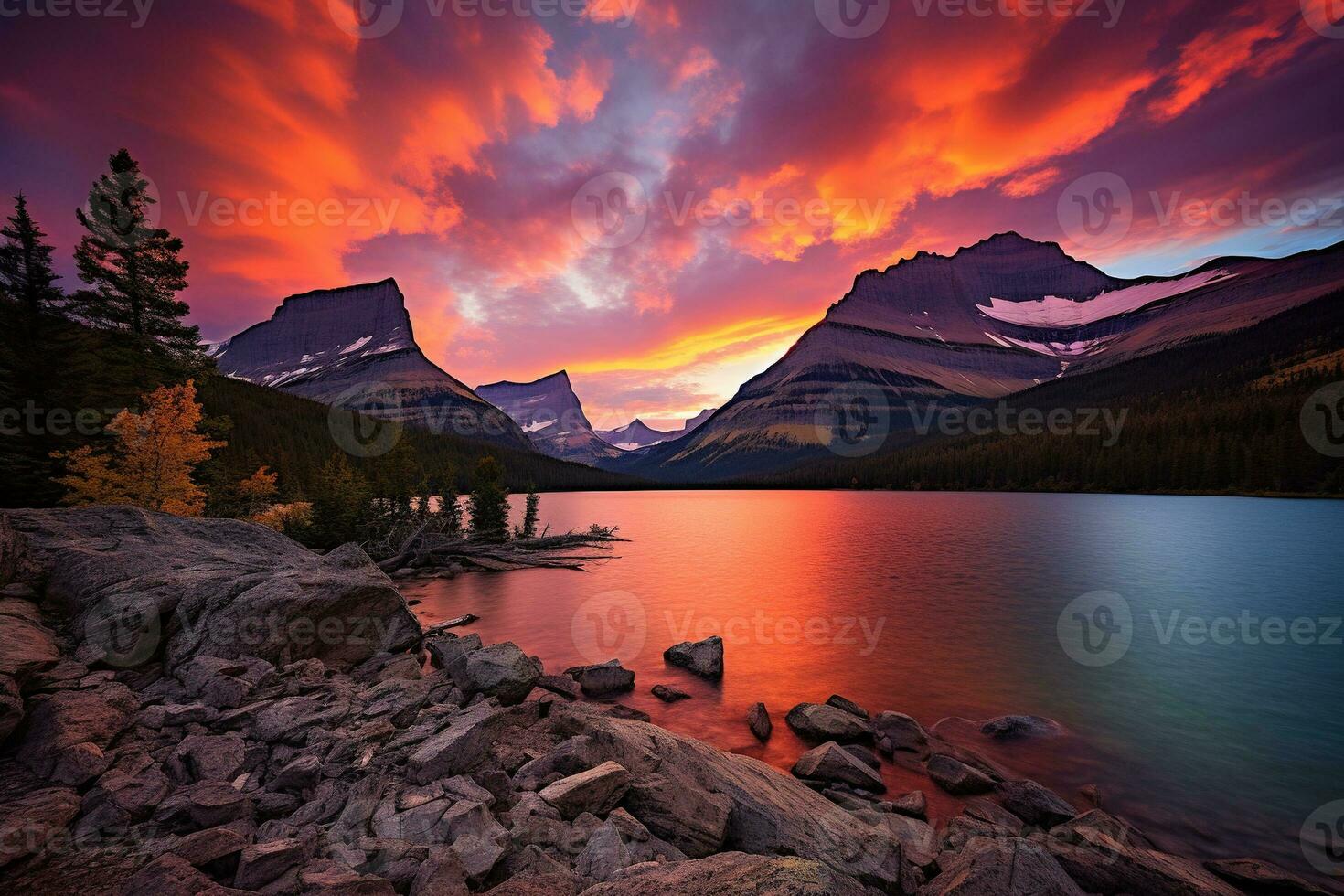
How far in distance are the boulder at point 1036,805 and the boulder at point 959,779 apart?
41 centimetres

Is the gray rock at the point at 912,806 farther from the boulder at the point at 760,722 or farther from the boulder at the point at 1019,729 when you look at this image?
the boulder at the point at 1019,729

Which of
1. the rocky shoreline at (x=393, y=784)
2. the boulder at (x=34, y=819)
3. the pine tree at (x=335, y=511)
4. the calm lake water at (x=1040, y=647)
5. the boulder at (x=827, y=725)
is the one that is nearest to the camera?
the boulder at (x=34, y=819)

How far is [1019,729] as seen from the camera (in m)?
15.3

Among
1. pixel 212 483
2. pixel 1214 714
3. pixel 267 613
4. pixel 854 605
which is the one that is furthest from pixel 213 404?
pixel 1214 714

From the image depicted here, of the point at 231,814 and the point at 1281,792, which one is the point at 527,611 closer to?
the point at 231,814


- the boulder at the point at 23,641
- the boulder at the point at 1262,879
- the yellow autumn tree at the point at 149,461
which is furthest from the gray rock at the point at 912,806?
the yellow autumn tree at the point at 149,461

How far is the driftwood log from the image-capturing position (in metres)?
Answer: 40.5

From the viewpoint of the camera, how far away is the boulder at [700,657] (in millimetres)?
19750

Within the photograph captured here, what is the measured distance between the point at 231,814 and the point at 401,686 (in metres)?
6.25

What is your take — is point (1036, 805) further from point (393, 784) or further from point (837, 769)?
point (393, 784)

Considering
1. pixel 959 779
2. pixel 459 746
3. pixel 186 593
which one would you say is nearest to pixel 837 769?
pixel 959 779

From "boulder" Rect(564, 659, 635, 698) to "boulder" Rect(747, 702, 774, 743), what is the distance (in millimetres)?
4639

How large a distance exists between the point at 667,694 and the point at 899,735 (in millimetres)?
7563

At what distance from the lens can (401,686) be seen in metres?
13.3
